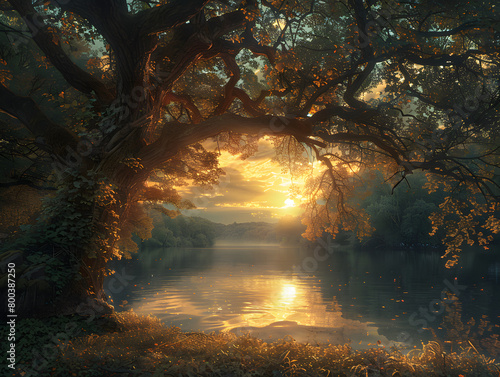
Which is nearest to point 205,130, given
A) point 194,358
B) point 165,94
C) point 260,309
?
point 165,94

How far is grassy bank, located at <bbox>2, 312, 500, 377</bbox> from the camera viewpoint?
648 cm

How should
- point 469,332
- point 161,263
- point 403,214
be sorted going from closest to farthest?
point 469,332
point 161,263
point 403,214

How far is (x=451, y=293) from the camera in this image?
26.0 m

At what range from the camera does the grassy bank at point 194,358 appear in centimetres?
648

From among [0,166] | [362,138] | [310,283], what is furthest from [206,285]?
[362,138]

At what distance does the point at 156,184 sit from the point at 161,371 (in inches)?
720

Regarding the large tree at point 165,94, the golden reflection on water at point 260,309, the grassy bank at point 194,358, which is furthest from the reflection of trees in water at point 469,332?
the grassy bank at point 194,358

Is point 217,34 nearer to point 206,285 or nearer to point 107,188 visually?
point 107,188

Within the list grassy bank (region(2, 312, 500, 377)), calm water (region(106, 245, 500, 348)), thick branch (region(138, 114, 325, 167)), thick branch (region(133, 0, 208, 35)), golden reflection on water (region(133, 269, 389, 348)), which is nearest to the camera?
grassy bank (region(2, 312, 500, 377))

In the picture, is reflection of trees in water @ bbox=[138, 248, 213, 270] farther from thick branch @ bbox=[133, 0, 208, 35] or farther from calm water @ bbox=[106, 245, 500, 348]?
thick branch @ bbox=[133, 0, 208, 35]

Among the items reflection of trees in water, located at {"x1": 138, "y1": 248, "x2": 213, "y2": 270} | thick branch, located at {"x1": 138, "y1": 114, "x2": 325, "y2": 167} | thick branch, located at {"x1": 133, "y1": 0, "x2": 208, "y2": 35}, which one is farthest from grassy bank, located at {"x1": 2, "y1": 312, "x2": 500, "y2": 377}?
reflection of trees in water, located at {"x1": 138, "y1": 248, "x2": 213, "y2": 270}

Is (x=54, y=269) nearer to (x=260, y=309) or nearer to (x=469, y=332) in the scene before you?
(x=260, y=309)

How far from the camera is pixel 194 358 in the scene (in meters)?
7.10

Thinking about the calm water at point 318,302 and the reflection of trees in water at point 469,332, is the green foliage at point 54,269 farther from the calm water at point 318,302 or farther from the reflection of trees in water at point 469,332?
the reflection of trees in water at point 469,332
